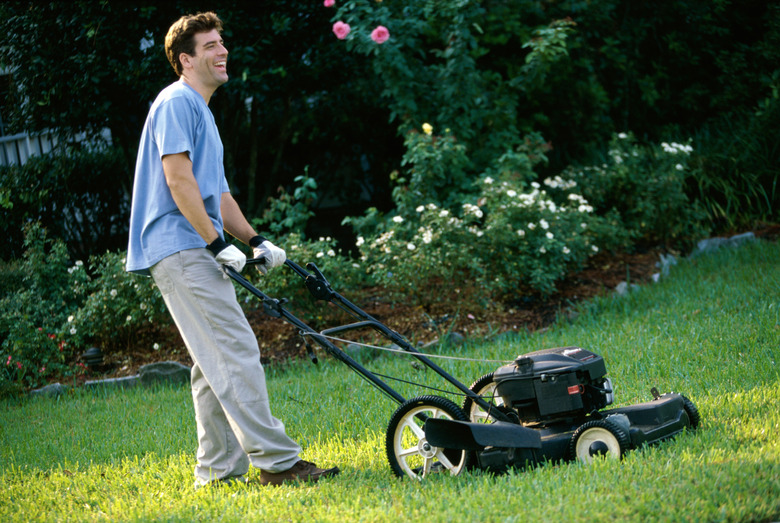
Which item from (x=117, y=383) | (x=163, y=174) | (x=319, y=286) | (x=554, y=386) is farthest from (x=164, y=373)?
(x=554, y=386)

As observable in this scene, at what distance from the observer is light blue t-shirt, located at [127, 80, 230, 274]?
3281 millimetres

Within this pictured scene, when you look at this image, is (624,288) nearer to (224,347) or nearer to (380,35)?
(380,35)

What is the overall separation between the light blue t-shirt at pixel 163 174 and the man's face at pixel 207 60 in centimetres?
8

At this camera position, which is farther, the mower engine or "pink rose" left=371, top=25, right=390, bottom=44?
"pink rose" left=371, top=25, right=390, bottom=44

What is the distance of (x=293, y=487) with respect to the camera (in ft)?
10.9

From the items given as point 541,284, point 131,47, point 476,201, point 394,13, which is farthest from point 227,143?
point 541,284

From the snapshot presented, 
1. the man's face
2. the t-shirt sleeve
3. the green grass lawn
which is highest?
the man's face

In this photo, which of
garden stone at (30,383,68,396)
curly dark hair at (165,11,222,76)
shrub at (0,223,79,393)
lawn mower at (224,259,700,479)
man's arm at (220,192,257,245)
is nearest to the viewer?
lawn mower at (224,259,700,479)

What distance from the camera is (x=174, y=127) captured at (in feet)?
10.7

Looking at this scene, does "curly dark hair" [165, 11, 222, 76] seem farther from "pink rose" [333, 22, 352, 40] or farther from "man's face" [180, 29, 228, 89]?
"pink rose" [333, 22, 352, 40]

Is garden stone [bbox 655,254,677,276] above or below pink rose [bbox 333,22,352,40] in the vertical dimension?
below

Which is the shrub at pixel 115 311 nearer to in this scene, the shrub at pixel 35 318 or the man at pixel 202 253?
the shrub at pixel 35 318

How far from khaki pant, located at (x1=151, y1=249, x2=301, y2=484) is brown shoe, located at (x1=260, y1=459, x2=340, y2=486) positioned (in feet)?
0.11

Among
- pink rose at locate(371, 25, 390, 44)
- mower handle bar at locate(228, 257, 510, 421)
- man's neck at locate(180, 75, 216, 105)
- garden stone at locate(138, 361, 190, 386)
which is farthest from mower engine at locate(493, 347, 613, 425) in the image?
pink rose at locate(371, 25, 390, 44)
